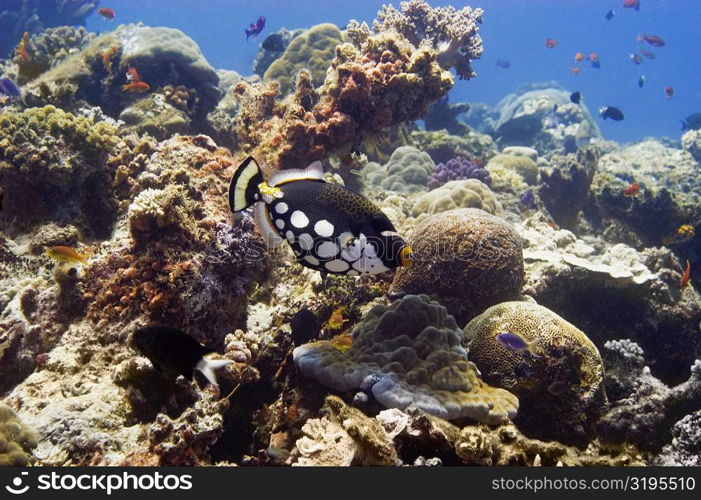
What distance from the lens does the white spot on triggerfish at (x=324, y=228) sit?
2.46 m

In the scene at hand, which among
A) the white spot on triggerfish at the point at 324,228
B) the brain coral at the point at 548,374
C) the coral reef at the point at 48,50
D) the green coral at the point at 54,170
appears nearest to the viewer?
the white spot on triggerfish at the point at 324,228

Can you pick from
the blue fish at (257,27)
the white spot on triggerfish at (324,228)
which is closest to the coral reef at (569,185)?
the blue fish at (257,27)

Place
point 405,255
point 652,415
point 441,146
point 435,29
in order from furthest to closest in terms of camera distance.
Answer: point 441,146
point 435,29
point 652,415
point 405,255

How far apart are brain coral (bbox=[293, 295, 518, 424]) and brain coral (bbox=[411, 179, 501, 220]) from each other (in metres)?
3.43

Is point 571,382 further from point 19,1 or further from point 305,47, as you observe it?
point 19,1

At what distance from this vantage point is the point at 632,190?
368 inches

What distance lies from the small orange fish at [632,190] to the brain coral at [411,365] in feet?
26.2

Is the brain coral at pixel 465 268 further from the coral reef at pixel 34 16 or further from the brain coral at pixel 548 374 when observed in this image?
the coral reef at pixel 34 16

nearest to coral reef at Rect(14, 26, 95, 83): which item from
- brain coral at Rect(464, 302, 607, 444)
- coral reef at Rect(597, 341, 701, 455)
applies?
brain coral at Rect(464, 302, 607, 444)

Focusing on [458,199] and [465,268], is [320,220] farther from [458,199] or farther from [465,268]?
[458,199]

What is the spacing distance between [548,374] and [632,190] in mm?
7597

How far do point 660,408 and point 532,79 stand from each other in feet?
541

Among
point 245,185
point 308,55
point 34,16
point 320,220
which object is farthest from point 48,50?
point 34,16

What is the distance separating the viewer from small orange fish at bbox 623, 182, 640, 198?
9.32 meters
